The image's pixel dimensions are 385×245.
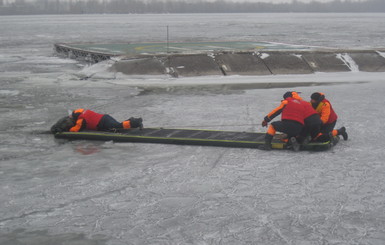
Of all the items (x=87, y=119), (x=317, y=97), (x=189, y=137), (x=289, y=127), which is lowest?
(x=189, y=137)

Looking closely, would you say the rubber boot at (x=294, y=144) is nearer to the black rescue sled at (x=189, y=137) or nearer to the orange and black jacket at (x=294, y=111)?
the black rescue sled at (x=189, y=137)

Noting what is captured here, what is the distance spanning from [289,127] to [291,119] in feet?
0.46

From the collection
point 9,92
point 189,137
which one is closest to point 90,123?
point 189,137

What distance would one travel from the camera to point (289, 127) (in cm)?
768

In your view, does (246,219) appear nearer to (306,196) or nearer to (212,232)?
(212,232)

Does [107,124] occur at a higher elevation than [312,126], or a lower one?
lower

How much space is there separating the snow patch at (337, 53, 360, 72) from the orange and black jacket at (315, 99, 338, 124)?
12.0 m

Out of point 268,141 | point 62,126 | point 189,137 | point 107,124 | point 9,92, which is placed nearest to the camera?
point 268,141

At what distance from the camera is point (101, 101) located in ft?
41.0

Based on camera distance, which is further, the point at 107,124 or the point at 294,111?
the point at 107,124

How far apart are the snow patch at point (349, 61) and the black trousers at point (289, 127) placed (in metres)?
12.6

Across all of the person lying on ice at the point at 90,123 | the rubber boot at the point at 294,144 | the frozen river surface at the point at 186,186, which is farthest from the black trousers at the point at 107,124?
the rubber boot at the point at 294,144

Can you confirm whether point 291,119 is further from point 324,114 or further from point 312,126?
point 324,114

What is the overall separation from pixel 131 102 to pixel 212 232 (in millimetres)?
8084
